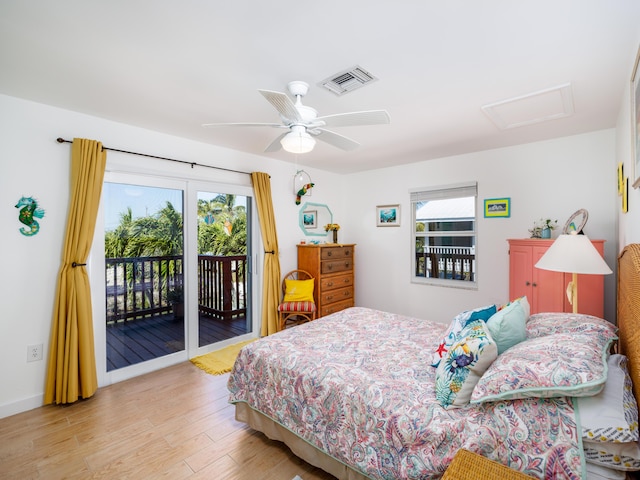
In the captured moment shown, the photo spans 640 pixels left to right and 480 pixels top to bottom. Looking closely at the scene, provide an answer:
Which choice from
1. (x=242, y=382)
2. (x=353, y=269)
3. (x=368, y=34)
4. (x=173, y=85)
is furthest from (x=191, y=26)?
(x=353, y=269)

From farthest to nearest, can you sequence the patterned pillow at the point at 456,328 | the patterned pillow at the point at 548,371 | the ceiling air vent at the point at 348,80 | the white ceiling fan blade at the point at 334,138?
the white ceiling fan blade at the point at 334,138, the ceiling air vent at the point at 348,80, the patterned pillow at the point at 456,328, the patterned pillow at the point at 548,371

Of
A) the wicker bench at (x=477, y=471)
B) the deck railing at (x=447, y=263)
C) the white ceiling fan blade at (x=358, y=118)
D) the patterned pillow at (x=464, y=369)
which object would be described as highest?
the white ceiling fan blade at (x=358, y=118)

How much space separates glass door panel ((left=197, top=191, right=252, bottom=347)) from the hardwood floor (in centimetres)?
113

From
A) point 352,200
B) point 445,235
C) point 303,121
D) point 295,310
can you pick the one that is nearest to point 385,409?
point 303,121

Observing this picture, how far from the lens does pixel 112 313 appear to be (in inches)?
120

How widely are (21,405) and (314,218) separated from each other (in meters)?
3.80

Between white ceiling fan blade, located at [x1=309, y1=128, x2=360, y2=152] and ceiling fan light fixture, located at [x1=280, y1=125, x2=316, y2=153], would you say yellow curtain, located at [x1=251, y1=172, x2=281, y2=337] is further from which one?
ceiling fan light fixture, located at [x1=280, y1=125, x2=316, y2=153]

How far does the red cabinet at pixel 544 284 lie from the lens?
273cm

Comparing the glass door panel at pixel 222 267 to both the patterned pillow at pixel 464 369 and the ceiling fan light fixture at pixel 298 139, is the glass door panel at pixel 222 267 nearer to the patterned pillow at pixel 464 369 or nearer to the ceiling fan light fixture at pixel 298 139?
the ceiling fan light fixture at pixel 298 139

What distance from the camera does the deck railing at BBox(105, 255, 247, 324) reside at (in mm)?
3086

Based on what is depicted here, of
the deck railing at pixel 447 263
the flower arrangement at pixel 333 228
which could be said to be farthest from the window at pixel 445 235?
the flower arrangement at pixel 333 228

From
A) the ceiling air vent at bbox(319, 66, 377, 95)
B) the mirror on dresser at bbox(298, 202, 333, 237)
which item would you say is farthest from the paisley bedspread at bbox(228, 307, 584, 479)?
the mirror on dresser at bbox(298, 202, 333, 237)

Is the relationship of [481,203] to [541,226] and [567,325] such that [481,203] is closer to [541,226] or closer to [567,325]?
[541,226]

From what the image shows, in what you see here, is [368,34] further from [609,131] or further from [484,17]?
[609,131]
